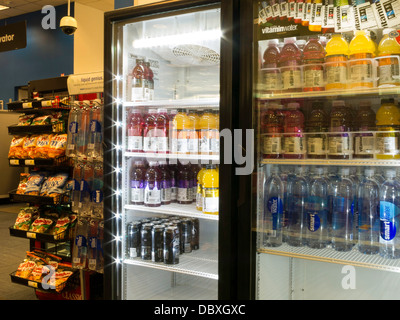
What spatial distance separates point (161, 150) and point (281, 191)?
823mm

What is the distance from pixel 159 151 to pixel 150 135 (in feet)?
0.42

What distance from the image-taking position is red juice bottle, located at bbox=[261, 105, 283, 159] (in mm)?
2014

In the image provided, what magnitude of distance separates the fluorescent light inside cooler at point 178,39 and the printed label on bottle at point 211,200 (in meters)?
0.96

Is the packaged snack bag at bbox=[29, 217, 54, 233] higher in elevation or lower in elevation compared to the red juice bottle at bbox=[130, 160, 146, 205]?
lower

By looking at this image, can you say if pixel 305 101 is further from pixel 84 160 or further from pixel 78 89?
pixel 78 89

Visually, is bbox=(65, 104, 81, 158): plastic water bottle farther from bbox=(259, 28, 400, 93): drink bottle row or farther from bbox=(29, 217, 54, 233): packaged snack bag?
bbox=(259, 28, 400, 93): drink bottle row

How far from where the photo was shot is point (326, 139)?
1.95 metres

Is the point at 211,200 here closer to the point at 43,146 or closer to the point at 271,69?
the point at 271,69

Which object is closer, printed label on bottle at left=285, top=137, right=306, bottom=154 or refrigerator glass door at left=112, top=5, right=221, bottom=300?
printed label on bottle at left=285, top=137, right=306, bottom=154

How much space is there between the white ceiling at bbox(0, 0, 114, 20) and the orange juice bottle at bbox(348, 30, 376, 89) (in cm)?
663

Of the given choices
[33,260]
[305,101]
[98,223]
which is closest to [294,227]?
[305,101]

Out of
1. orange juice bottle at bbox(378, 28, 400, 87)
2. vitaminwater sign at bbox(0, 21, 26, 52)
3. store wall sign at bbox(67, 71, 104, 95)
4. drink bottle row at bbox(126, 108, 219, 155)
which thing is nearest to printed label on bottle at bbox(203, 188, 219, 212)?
drink bottle row at bbox(126, 108, 219, 155)

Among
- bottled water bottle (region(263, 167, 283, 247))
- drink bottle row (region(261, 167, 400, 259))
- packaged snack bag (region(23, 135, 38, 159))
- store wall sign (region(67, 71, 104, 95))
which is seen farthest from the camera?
packaged snack bag (region(23, 135, 38, 159))
